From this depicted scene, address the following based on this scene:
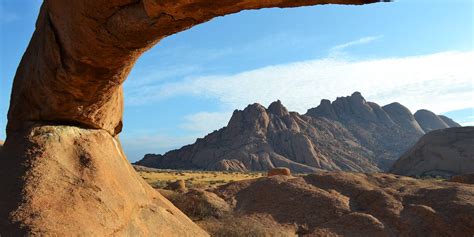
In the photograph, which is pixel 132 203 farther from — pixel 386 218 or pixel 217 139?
pixel 217 139

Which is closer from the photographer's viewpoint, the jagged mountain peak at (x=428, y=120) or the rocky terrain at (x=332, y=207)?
the rocky terrain at (x=332, y=207)

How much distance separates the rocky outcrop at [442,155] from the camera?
154 ft

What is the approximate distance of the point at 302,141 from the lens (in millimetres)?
91500

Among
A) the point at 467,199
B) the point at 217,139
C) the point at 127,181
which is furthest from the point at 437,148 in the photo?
the point at 217,139

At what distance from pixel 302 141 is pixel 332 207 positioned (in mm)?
78145

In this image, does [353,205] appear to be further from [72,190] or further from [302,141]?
[302,141]

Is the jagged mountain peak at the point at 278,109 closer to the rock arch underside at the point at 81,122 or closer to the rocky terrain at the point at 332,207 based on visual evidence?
the rocky terrain at the point at 332,207

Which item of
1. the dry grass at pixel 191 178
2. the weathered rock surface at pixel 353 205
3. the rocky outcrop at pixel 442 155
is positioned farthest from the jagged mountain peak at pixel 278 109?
the weathered rock surface at pixel 353 205

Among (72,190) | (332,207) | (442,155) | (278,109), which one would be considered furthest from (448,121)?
(72,190)

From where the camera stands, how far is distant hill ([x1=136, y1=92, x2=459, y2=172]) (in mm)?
87125

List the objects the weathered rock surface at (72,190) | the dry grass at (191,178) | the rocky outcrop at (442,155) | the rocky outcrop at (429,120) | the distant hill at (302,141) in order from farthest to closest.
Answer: the rocky outcrop at (429,120)
the distant hill at (302,141)
the rocky outcrop at (442,155)
the dry grass at (191,178)
the weathered rock surface at (72,190)

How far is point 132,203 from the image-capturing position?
28.9 ft

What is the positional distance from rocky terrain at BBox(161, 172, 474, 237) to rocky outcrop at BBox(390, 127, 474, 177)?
34.8m

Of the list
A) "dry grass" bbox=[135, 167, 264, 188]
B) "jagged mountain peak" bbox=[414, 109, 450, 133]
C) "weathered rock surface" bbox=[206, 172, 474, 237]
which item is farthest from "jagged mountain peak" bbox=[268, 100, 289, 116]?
"weathered rock surface" bbox=[206, 172, 474, 237]
